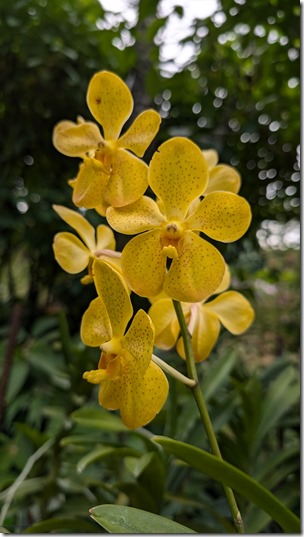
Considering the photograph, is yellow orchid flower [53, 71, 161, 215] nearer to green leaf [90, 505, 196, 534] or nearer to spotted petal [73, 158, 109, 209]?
spotted petal [73, 158, 109, 209]

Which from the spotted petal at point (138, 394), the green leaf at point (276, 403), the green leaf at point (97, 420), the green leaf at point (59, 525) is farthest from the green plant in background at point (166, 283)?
the green leaf at point (276, 403)

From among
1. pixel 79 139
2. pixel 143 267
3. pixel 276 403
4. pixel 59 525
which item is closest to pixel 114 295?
pixel 143 267

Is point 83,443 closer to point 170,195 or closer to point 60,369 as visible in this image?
point 60,369

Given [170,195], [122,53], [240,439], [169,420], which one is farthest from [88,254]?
[122,53]

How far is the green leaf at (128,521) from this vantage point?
0.21 metres

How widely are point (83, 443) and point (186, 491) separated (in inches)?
7.9

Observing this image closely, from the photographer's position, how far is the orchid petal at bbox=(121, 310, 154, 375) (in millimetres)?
238

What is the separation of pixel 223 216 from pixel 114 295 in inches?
3.0

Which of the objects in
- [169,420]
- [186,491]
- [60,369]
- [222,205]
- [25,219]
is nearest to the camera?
[222,205]

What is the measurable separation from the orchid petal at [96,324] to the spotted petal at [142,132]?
10cm

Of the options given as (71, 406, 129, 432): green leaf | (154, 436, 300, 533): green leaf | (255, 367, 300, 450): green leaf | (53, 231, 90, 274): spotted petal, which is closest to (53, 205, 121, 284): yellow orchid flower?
(53, 231, 90, 274): spotted petal

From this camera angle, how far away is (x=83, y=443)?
0.52 m

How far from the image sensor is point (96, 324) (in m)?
0.29

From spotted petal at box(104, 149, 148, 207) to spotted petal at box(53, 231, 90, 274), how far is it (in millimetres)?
66
